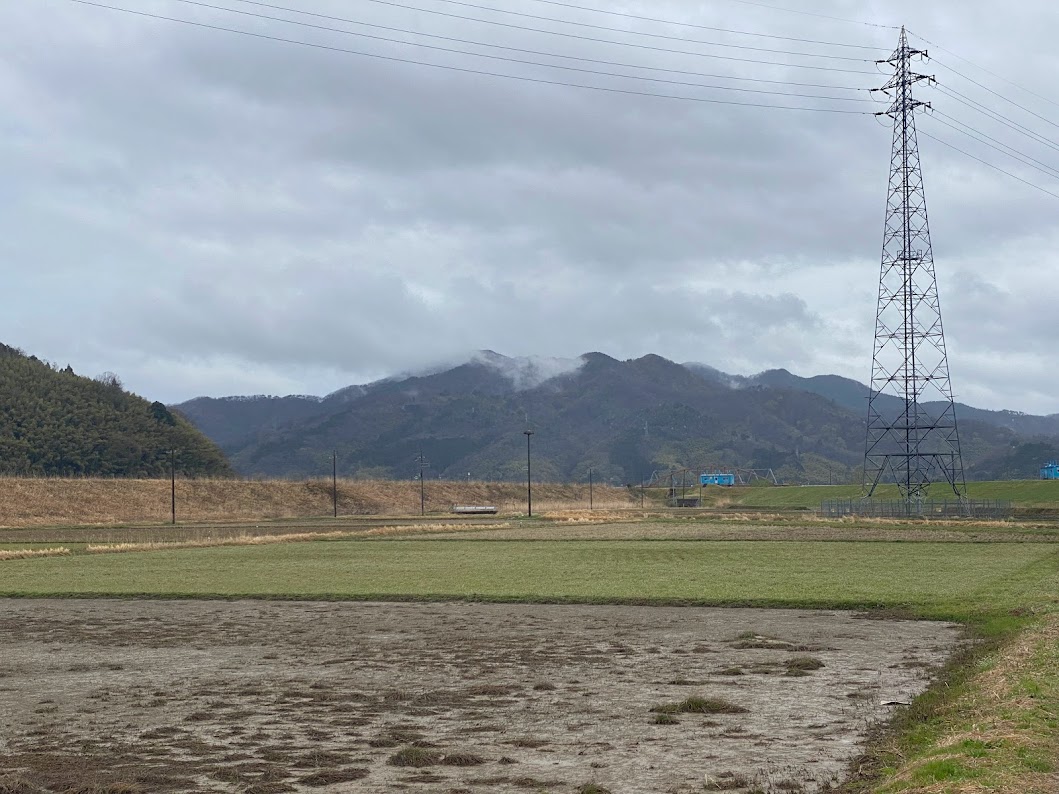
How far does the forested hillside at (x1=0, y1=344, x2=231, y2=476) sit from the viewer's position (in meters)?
172

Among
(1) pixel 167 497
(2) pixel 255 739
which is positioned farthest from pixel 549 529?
(1) pixel 167 497

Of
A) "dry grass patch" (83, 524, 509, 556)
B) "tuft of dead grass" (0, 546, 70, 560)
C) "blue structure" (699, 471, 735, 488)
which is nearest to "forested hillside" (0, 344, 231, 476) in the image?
"blue structure" (699, 471, 735, 488)

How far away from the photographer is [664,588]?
119 feet

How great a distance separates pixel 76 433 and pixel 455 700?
17833 cm

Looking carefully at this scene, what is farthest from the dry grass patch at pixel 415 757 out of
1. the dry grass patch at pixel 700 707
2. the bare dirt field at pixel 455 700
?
the dry grass patch at pixel 700 707

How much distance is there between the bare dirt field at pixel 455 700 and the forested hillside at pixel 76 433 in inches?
6130

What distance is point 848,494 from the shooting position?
142 metres

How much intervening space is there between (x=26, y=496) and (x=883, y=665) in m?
130

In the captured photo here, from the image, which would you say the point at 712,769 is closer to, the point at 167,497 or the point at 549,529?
the point at 549,529

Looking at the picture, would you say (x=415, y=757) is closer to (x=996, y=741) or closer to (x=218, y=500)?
(x=996, y=741)

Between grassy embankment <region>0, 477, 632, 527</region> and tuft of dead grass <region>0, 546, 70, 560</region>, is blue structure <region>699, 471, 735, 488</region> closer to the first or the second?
grassy embankment <region>0, 477, 632, 527</region>

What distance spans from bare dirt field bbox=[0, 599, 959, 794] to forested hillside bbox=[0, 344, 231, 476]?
156 meters

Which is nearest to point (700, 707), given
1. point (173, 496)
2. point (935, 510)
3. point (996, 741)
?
point (996, 741)

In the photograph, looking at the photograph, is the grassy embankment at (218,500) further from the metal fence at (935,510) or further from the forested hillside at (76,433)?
the metal fence at (935,510)
